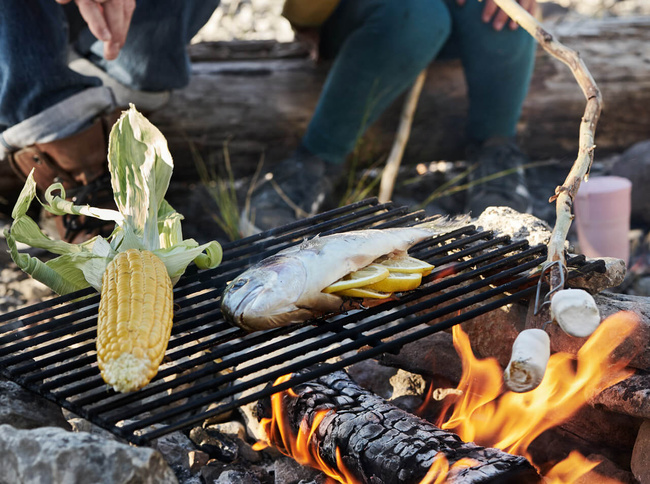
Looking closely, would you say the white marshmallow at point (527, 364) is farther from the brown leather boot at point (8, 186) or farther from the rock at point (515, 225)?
the brown leather boot at point (8, 186)

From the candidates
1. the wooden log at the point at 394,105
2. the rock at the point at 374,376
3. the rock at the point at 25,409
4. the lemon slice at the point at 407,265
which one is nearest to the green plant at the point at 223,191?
the wooden log at the point at 394,105

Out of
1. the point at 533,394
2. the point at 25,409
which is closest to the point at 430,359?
the point at 533,394

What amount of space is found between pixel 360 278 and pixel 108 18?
5.86 ft

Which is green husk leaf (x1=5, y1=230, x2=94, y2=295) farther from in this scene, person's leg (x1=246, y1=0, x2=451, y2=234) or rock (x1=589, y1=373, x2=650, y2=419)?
rock (x1=589, y1=373, x2=650, y2=419)

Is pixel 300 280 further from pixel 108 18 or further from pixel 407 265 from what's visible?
pixel 108 18

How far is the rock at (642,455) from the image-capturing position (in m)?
1.78

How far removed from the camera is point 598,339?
1.91 meters

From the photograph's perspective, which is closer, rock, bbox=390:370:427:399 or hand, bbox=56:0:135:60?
rock, bbox=390:370:427:399

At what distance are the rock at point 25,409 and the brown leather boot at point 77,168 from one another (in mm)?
1658

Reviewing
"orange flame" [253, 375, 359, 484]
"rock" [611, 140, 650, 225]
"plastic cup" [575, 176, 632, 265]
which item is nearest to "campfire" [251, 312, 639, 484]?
"orange flame" [253, 375, 359, 484]

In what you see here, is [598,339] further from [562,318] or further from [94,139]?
[94,139]

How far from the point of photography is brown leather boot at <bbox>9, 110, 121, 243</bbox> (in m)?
3.30

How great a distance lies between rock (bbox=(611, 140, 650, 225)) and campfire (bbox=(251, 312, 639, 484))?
8.65 feet

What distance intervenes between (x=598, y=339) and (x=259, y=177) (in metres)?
3.18
